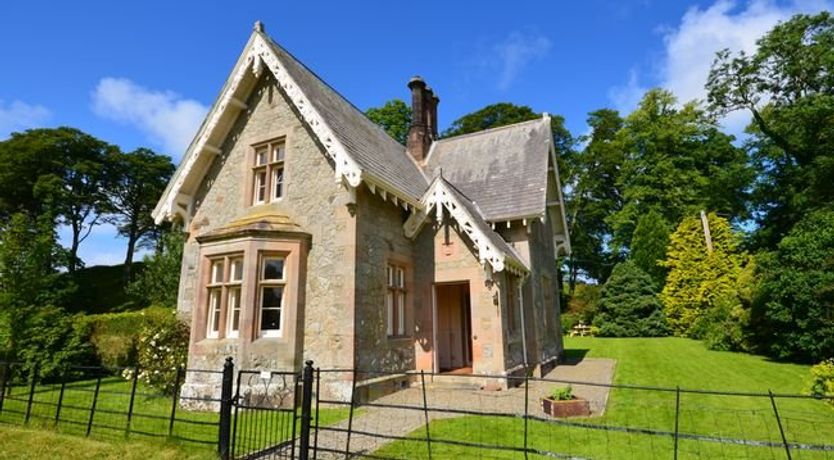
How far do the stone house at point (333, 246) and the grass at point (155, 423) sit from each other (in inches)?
46.0

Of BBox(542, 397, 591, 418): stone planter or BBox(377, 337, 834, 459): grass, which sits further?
BBox(542, 397, 591, 418): stone planter

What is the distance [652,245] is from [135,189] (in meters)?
47.2

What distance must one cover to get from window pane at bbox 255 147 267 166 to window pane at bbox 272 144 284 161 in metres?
0.38

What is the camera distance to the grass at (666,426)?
6578 millimetres

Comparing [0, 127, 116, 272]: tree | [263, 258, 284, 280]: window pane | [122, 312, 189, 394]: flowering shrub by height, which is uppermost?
[0, 127, 116, 272]: tree

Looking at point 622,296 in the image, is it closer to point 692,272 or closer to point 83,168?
point 692,272

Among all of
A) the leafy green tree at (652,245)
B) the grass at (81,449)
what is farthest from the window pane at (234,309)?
the leafy green tree at (652,245)

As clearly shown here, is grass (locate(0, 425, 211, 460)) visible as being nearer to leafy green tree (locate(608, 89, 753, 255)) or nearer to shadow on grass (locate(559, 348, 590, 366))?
shadow on grass (locate(559, 348, 590, 366))

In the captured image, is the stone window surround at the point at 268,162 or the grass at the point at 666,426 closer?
the grass at the point at 666,426

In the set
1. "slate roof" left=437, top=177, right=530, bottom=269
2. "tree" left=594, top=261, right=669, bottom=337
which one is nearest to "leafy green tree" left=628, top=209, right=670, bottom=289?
"tree" left=594, top=261, right=669, bottom=337

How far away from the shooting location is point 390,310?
467 inches

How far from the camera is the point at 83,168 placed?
40000mm

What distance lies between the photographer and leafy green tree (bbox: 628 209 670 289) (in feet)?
106

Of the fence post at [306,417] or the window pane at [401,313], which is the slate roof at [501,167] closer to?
the window pane at [401,313]
